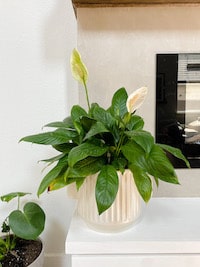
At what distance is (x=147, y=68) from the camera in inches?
49.7

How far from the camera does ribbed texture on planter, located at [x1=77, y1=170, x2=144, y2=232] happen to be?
0.95 m

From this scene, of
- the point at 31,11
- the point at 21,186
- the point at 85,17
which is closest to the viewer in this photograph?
the point at 85,17

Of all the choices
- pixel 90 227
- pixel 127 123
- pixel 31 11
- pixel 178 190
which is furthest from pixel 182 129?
pixel 31 11

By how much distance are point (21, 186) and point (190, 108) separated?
0.81 m

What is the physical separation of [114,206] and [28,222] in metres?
0.43

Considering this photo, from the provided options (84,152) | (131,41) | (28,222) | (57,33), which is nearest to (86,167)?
(84,152)

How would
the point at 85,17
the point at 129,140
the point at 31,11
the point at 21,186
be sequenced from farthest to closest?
1. the point at 21,186
2. the point at 31,11
3. the point at 85,17
4. the point at 129,140

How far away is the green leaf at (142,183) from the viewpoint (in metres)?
0.89

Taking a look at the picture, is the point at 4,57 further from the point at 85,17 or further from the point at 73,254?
the point at 73,254

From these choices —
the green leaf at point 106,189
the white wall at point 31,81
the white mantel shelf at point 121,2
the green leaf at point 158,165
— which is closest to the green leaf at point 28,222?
the white wall at point 31,81

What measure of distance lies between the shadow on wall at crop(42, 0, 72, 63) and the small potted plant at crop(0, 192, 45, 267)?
607mm

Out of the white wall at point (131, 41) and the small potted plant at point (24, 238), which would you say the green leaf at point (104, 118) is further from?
the small potted plant at point (24, 238)

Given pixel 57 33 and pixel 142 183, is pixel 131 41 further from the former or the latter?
pixel 142 183

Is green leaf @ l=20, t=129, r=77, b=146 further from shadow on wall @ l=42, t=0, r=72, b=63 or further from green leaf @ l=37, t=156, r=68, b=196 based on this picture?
shadow on wall @ l=42, t=0, r=72, b=63
